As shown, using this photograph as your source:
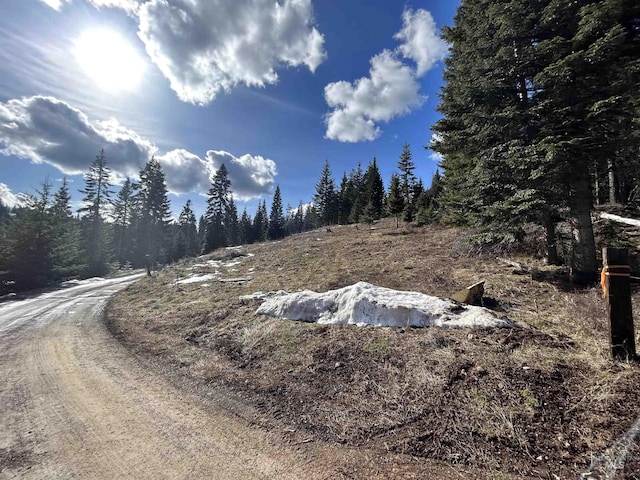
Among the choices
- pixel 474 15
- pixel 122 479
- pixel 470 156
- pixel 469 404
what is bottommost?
pixel 122 479

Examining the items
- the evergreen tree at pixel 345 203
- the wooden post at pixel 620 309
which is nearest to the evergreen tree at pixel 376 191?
the evergreen tree at pixel 345 203

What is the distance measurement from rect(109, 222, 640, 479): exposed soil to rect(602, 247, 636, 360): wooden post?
21 cm

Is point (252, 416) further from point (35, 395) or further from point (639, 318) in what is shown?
point (639, 318)

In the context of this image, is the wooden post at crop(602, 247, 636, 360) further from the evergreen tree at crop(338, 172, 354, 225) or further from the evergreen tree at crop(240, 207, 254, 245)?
the evergreen tree at crop(240, 207, 254, 245)

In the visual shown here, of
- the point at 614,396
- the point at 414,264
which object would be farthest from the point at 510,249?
the point at 614,396

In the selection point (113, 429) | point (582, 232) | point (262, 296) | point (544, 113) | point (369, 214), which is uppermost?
point (369, 214)

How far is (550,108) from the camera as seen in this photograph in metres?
7.11

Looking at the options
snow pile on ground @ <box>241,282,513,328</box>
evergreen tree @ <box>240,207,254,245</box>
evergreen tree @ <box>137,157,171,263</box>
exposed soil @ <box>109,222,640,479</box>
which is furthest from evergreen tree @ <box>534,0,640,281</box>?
evergreen tree @ <box>240,207,254,245</box>

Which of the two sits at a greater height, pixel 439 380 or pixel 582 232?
pixel 582 232

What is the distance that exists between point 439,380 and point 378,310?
7.51 feet

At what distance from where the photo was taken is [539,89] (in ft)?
24.3

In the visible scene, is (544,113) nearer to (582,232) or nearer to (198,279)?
(582,232)

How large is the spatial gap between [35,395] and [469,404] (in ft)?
A: 20.9

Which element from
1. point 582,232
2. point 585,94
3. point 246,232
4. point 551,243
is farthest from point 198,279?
point 246,232
